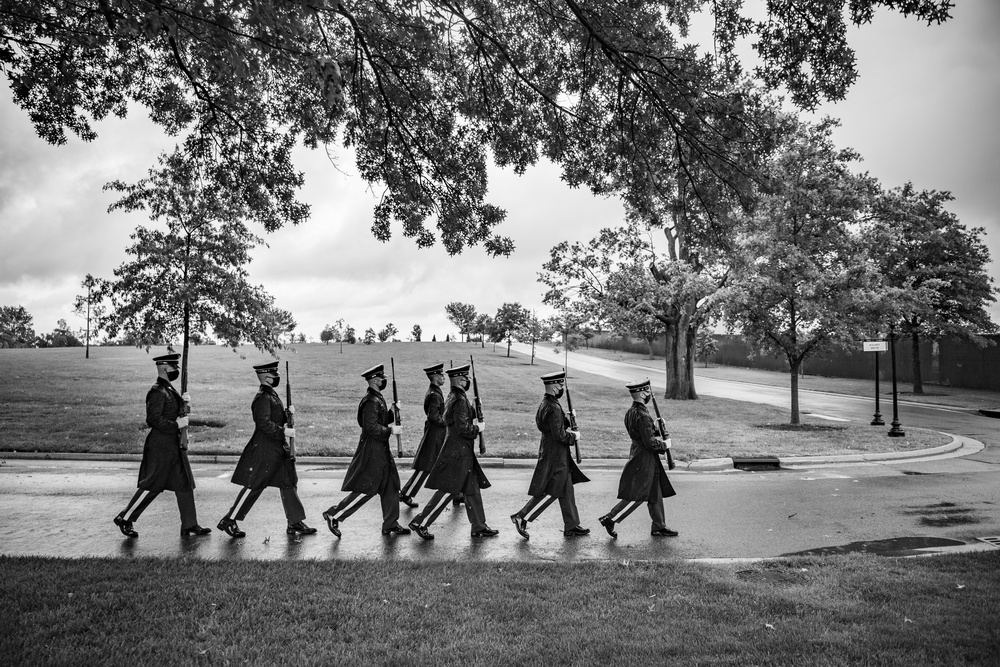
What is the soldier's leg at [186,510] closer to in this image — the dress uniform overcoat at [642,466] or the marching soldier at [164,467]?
the marching soldier at [164,467]

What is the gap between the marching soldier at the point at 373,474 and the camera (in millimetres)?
7387

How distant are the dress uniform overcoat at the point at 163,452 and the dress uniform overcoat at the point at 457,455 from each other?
9.46 ft

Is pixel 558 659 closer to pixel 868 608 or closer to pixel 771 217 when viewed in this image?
pixel 868 608

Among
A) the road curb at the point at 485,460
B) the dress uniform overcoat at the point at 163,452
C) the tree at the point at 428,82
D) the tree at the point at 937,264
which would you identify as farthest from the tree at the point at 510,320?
the dress uniform overcoat at the point at 163,452

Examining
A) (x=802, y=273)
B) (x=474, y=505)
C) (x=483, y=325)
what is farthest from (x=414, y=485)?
(x=483, y=325)

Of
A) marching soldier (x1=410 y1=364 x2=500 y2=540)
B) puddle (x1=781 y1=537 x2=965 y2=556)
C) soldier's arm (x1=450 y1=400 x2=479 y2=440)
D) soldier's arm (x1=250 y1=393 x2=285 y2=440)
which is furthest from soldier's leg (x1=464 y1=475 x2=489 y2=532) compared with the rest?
puddle (x1=781 y1=537 x2=965 y2=556)

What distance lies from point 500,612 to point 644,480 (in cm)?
311

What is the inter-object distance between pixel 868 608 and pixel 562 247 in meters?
21.7

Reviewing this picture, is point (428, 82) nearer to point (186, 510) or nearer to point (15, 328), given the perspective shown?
point (186, 510)

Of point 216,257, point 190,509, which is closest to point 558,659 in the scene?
point 190,509

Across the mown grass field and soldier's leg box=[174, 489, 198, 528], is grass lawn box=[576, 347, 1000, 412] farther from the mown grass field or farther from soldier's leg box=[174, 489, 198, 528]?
soldier's leg box=[174, 489, 198, 528]

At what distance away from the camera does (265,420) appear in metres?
7.39

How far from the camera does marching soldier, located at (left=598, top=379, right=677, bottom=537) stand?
7316 mm

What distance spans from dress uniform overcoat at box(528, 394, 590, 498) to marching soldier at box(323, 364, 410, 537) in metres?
1.69
